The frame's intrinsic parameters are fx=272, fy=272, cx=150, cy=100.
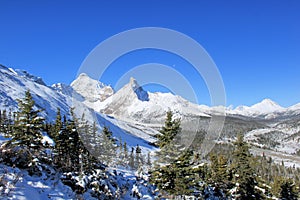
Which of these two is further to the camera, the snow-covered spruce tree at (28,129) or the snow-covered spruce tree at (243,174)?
the snow-covered spruce tree at (243,174)

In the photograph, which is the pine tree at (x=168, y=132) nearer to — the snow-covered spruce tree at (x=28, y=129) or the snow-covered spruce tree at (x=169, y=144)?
the snow-covered spruce tree at (x=169, y=144)

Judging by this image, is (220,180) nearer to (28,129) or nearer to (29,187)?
(28,129)

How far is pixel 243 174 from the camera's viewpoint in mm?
36500

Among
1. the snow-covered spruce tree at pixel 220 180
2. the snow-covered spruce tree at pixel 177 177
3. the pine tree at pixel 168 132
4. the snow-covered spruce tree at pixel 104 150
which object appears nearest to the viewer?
the snow-covered spruce tree at pixel 177 177

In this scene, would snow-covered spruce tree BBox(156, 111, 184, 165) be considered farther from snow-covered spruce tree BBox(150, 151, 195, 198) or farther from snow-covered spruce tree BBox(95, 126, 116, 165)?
snow-covered spruce tree BBox(95, 126, 116, 165)

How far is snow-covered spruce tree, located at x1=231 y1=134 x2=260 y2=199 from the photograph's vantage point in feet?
119

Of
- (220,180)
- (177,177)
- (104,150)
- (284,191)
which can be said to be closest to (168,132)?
(177,177)

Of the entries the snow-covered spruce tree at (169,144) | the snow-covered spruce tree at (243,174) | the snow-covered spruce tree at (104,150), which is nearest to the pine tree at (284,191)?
the snow-covered spruce tree at (243,174)

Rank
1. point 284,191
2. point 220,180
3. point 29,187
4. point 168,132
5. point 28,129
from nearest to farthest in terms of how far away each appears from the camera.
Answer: point 29,187, point 28,129, point 168,132, point 220,180, point 284,191

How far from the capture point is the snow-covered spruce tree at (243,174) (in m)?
36.4

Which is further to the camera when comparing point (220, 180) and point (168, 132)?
point (220, 180)

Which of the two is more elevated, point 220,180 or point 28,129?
point 28,129

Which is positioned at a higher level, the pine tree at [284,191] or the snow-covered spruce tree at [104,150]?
the snow-covered spruce tree at [104,150]

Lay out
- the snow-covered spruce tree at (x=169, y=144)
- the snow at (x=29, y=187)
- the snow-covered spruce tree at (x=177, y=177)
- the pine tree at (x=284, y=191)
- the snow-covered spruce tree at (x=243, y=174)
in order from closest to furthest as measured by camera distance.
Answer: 1. the snow at (x=29, y=187)
2. the snow-covered spruce tree at (x=177, y=177)
3. the snow-covered spruce tree at (x=169, y=144)
4. the snow-covered spruce tree at (x=243, y=174)
5. the pine tree at (x=284, y=191)
